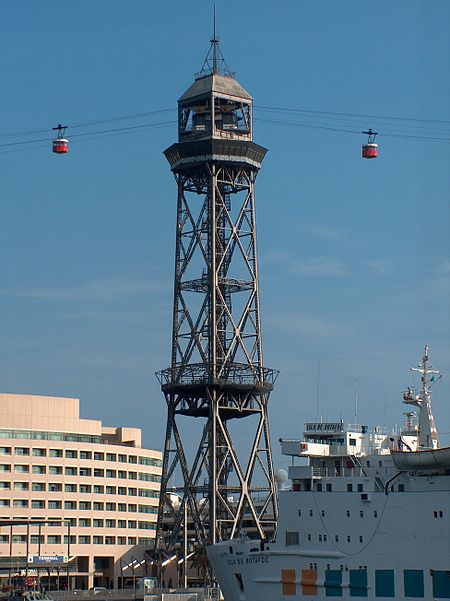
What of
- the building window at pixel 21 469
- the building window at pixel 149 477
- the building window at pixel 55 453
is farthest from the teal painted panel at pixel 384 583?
the building window at pixel 149 477

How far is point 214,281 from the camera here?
344ft

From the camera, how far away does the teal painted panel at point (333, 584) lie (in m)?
70.8

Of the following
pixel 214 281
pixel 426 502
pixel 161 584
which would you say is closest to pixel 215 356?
pixel 214 281

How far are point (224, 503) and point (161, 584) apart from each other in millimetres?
9736

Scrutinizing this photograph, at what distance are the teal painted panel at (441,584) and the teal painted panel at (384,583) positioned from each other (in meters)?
2.61

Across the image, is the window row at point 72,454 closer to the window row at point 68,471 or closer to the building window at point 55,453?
the building window at point 55,453

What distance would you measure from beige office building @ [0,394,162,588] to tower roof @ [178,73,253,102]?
39.0 m

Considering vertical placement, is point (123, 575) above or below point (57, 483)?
below

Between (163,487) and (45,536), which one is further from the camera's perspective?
(45,536)

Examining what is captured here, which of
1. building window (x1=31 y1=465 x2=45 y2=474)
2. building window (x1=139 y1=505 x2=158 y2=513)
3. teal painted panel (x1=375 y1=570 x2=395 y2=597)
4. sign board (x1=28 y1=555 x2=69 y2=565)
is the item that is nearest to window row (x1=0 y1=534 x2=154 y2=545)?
sign board (x1=28 y1=555 x2=69 y2=565)

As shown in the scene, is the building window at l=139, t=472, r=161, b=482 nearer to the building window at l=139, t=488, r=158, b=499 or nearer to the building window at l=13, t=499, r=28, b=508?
the building window at l=139, t=488, r=158, b=499

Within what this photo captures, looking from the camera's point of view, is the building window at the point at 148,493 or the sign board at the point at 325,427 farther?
the building window at the point at 148,493

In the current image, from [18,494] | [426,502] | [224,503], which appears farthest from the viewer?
[18,494]

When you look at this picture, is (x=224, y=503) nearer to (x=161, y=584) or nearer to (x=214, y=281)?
(x=161, y=584)
